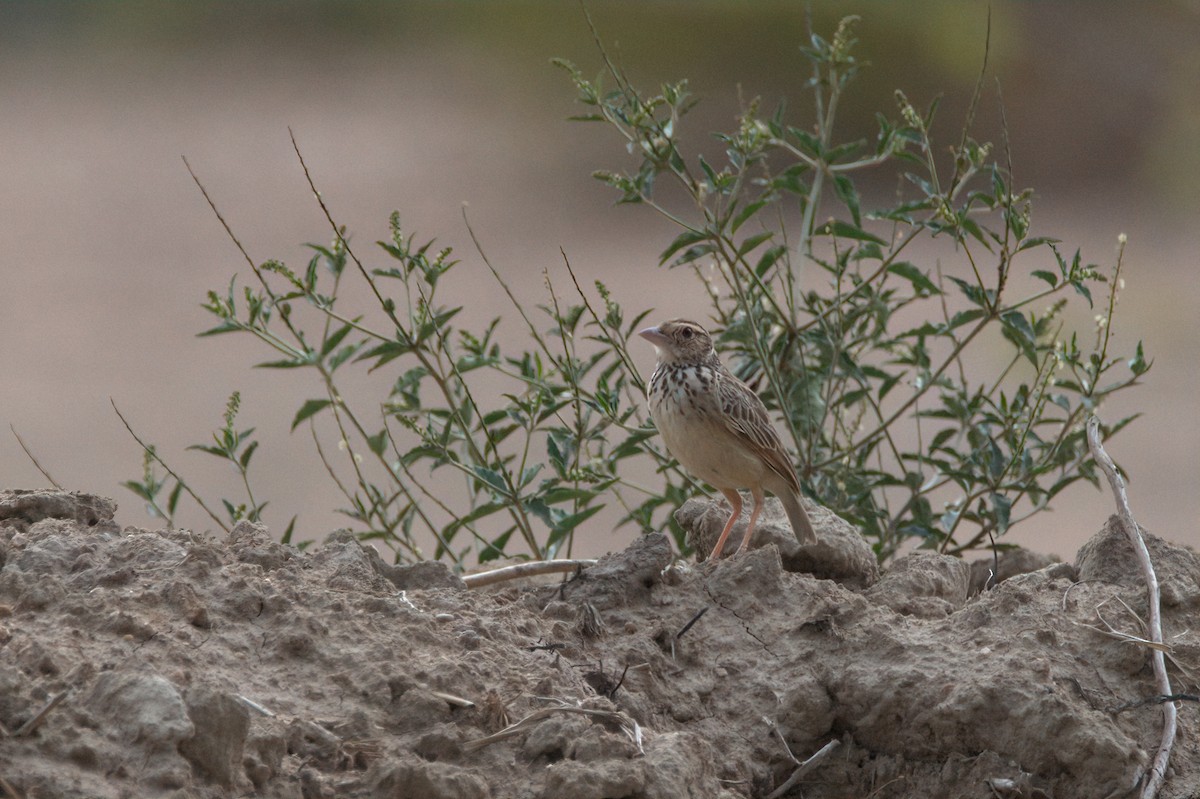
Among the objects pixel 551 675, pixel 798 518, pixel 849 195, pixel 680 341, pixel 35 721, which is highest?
pixel 849 195

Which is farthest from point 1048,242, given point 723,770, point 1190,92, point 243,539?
point 1190,92

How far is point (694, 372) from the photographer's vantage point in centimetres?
513

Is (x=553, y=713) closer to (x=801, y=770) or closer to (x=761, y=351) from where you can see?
(x=801, y=770)

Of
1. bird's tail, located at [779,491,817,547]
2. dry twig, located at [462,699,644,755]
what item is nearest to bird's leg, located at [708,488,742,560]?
bird's tail, located at [779,491,817,547]

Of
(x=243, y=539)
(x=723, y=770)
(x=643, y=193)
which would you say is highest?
(x=643, y=193)

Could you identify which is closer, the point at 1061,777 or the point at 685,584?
the point at 1061,777

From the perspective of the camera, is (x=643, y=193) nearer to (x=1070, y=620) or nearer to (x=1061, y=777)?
(x=1070, y=620)

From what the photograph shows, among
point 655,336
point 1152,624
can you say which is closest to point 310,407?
point 655,336

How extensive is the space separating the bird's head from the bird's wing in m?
0.16

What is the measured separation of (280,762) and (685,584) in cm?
132

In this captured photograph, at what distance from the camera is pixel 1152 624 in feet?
11.3

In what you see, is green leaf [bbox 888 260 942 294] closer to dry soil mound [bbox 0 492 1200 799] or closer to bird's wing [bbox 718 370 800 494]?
bird's wing [bbox 718 370 800 494]

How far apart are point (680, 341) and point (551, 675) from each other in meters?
2.35

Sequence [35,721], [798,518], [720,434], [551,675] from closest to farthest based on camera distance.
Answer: [35,721], [551,675], [798,518], [720,434]
